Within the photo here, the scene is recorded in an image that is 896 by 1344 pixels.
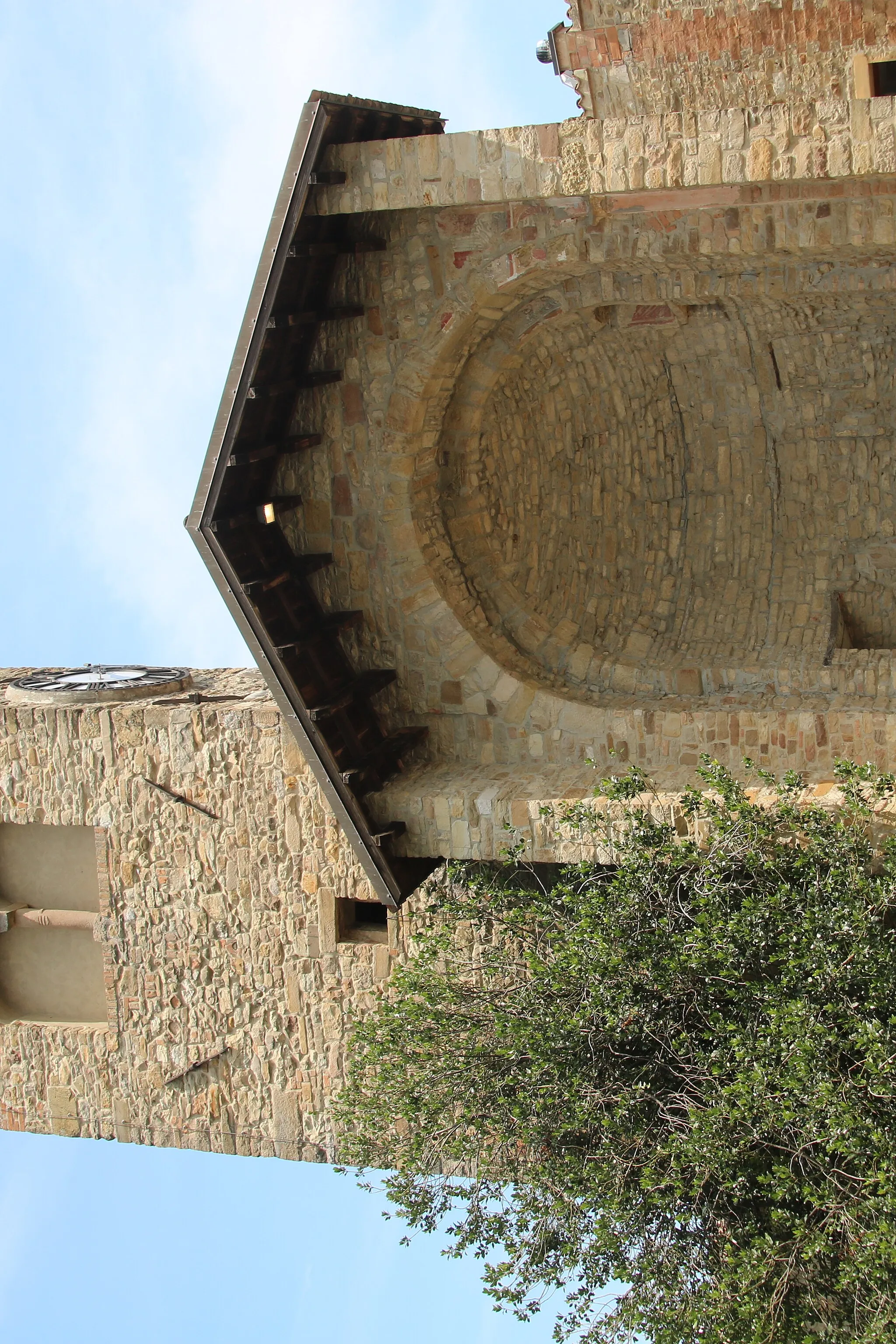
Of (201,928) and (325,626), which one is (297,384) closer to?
(325,626)

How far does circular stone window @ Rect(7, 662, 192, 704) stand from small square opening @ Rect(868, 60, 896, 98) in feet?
23.9

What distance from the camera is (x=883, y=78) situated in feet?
29.9

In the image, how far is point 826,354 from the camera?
10500 mm

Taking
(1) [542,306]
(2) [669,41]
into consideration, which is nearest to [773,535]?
(1) [542,306]

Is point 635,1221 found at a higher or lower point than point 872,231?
lower

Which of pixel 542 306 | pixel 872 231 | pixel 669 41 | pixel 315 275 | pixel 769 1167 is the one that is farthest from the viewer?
pixel 669 41

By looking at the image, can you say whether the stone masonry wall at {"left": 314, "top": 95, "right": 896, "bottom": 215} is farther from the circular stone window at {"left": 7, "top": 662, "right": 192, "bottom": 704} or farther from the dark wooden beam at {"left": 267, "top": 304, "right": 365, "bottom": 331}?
the circular stone window at {"left": 7, "top": 662, "right": 192, "bottom": 704}

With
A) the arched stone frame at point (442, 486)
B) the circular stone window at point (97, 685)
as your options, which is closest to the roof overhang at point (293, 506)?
the arched stone frame at point (442, 486)

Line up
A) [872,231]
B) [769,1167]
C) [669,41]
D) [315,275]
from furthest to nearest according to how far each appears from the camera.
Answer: [669,41] → [315,275] → [872,231] → [769,1167]

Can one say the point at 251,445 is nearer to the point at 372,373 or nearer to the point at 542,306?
the point at 372,373

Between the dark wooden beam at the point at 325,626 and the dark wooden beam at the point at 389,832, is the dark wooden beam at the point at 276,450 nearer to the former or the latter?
the dark wooden beam at the point at 325,626

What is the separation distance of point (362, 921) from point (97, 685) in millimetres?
3057

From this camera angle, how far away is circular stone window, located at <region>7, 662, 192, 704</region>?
1022cm

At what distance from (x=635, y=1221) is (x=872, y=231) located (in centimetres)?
632
